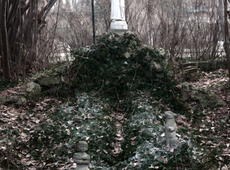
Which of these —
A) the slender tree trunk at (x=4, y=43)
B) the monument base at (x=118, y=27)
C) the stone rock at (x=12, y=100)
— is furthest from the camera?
the monument base at (x=118, y=27)

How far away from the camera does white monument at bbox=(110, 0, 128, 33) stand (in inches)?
352

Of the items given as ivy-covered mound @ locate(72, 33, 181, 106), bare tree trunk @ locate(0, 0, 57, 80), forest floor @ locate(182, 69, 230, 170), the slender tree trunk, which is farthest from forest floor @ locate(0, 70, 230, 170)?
ivy-covered mound @ locate(72, 33, 181, 106)

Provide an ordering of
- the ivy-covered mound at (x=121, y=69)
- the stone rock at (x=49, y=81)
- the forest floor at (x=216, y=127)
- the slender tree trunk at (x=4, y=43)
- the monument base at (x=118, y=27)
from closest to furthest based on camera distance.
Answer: the forest floor at (x=216, y=127) < the slender tree trunk at (x=4, y=43) < the ivy-covered mound at (x=121, y=69) < the stone rock at (x=49, y=81) < the monument base at (x=118, y=27)

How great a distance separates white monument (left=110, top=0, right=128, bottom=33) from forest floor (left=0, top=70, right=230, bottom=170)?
2425 millimetres

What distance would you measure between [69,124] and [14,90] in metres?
2.00

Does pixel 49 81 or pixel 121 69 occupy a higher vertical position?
pixel 121 69

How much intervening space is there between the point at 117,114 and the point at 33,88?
1826 mm

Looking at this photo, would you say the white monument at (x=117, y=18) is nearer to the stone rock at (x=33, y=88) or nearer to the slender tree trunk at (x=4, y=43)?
the stone rock at (x=33, y=88)

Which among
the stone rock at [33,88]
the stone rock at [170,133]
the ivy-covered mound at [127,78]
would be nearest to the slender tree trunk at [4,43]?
the stone rock at [33,88]

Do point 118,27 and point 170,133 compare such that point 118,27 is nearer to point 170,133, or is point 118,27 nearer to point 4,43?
point 4,43

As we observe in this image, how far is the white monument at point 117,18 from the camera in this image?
8938mm

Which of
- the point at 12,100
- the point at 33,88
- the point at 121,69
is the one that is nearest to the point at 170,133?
the point at 121,69

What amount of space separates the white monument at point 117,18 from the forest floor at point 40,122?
2425 mm

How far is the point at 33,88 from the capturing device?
24.5 feet
